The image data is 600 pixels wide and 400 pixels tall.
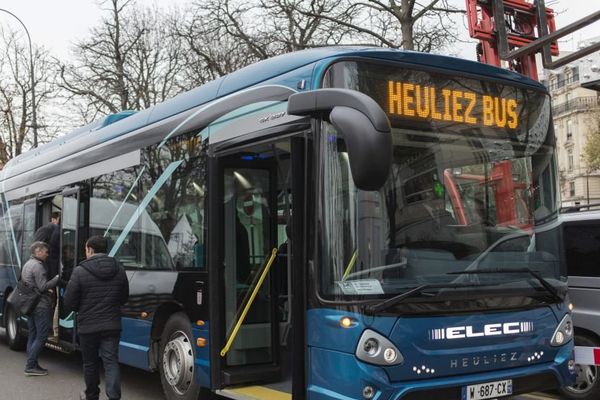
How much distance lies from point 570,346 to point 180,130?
13.4 feet

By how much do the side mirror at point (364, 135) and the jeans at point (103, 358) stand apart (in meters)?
3.42

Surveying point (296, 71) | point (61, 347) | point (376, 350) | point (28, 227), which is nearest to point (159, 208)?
point (296, 71)

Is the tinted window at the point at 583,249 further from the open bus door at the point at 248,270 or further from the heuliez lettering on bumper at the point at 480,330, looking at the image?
the open bus door at the point at 248,270

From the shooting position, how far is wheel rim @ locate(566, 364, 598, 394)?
6.70 m

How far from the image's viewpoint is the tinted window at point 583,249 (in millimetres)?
6957

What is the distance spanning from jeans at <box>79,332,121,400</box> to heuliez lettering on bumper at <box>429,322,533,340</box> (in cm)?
330

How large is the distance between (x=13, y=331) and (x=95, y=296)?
573 centimetres

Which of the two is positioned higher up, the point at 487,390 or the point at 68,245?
the point at 68,245

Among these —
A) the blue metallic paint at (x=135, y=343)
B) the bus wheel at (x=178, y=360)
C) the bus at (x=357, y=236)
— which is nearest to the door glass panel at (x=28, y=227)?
the blue metallic paint at (x=135, y=343)

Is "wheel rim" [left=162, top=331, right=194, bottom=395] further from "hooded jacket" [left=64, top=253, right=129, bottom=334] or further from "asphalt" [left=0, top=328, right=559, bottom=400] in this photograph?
"asphalt" [left=0, top=328, right=559, bottom=400]

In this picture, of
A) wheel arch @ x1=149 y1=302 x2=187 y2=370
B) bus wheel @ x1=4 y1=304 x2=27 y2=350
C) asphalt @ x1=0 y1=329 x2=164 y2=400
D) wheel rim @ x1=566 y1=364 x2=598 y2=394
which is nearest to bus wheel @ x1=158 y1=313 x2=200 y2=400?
wheel arch @ x1=149 y1=302 x2=187 y2=370

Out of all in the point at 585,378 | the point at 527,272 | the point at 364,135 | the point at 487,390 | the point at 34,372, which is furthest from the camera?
the point at 34,372

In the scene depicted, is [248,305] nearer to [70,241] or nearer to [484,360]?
[484,360]

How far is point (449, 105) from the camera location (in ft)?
16.6
